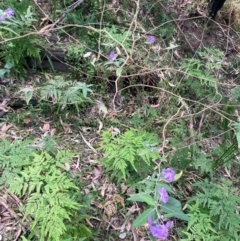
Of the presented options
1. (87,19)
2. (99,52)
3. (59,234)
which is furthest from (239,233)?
(87,19)

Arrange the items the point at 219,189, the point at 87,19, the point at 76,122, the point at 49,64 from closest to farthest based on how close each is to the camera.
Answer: the point at 219,189 → the point at 76,122 → the point at 49,64 → the point at 87,19

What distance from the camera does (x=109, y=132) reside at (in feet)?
8.44

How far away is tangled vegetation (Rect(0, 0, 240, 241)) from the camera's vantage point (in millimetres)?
2225

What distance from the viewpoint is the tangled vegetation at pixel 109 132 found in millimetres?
2225

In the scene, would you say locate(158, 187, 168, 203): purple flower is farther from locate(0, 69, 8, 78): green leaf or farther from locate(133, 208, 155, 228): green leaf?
locate(0, 69, 8, 78): green leaf

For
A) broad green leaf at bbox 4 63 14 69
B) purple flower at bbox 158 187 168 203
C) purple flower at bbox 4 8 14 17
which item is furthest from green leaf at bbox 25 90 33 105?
purple flower at bbox 158 187 168 203

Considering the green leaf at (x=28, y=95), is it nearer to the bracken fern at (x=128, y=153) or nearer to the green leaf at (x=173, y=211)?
the bracken fern at (x=128, y=153)

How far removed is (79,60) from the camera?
3438 millimetres

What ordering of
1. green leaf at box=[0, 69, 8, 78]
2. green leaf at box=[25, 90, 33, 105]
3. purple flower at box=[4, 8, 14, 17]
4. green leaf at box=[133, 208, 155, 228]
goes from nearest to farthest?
green leaf at box=[133, 208, 155, 228], green leaf at box=[25, 90, 33, 105], purple flower at box=[4, 8, 14, 17], green leaf at box=[0, 69, 8, 78]

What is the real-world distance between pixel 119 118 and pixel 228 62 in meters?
1.69

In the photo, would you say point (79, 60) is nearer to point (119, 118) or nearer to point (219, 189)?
point (119, 118)

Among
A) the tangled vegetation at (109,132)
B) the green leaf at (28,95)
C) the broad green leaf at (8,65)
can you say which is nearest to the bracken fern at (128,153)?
the tangled vegetation at (109,132)

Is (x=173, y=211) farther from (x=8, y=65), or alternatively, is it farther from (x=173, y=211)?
(x=8, y=65)

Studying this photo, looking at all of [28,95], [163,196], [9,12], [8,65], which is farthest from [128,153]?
[9,12]
